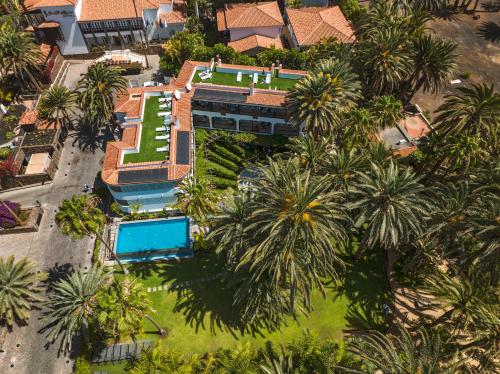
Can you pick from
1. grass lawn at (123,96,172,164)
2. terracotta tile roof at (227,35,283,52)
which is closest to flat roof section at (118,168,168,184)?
grass lawn at (123,96,172,164)

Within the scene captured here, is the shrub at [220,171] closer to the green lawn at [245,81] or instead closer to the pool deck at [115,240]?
the pool deck at [115,240]

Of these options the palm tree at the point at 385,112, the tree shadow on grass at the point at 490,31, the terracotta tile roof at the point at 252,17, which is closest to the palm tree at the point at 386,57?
the palm tree at the point at 385,112

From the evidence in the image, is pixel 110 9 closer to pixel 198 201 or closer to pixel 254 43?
pixel 254 43

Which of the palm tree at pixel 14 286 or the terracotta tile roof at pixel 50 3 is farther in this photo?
the terracotta tile roof at pixel 50 3

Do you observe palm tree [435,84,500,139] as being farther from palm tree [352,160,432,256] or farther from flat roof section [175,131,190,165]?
flat roof section [175,131,190,165]

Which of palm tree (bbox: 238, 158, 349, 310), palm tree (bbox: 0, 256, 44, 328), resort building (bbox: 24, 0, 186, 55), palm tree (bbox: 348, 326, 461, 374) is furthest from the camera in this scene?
resort building (bbox: 24, 0, 186, 55)

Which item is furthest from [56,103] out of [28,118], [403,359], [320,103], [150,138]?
[403,359]
